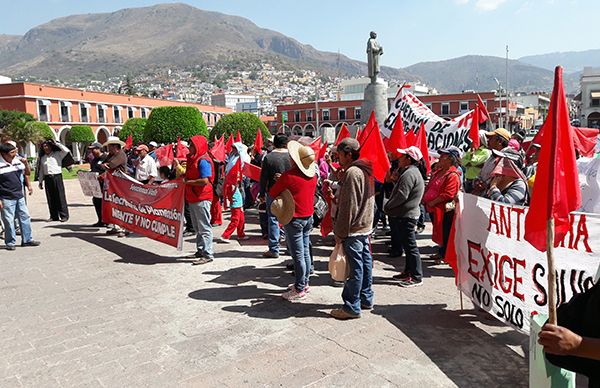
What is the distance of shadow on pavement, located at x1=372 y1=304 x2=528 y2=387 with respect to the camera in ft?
11.3

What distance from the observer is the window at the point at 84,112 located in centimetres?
5769

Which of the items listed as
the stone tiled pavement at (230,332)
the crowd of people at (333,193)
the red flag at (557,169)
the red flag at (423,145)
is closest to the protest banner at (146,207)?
the crowd of people at (333,193)

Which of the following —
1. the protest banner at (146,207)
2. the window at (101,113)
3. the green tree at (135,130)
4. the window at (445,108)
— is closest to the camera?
the protest banner at (146,207)

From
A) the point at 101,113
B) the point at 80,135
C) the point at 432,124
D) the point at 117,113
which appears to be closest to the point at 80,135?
the point at 80,135

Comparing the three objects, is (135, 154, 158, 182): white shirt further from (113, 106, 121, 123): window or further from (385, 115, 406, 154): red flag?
(113, 106, 121, 123): window

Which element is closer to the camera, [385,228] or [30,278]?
[30,278]

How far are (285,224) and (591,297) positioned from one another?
3422 millimetres

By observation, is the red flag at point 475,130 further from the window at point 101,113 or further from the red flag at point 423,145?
the window at point 101,113

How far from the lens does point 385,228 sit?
9.07m

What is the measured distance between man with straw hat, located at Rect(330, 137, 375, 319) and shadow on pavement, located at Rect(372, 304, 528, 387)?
0.41m

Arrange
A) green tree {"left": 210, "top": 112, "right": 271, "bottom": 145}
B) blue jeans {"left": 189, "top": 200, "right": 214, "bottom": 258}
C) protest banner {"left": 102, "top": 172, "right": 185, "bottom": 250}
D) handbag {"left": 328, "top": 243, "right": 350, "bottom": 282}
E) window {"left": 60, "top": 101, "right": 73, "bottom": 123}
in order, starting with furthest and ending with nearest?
1. window {"left": 60, "top": 101, "right": 73, "bottom": 123}
2. green tree {"left": 210, "top": 112, "right": 271, "bottom": 145}
3. protest banner {"left": 102, "top": 172, "right": 185, "bottom": 250}
4. blue jeans {"left": 189, "top": 200, "right": 214, "bottom": 258}
5. handbag {"left": 328, "top": 243, "right": 350, "bottom": 282}

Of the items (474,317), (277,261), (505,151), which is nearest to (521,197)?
(505,151)

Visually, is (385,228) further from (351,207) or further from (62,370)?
(62,370)

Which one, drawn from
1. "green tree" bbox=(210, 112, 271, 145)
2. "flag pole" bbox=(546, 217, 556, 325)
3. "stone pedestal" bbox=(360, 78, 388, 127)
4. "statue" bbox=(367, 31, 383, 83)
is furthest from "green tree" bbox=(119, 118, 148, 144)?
"flag pole" bbox=(546, 217, 556, 325)
